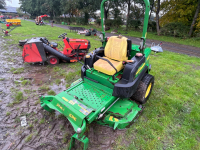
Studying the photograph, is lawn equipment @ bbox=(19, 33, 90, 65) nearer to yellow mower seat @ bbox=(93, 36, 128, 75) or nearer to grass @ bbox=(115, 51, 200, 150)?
yellow mower seat @ bbox=(93, 36, 128, 75)

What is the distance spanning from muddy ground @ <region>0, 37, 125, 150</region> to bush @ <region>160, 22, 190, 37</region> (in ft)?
45.1

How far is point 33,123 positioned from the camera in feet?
9.14

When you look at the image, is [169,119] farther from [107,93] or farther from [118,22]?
[118,22]

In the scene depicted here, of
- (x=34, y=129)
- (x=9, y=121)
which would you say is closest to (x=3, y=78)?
(x=9, y=121)

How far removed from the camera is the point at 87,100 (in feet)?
8.62

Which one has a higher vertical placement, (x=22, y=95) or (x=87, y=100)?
(x=87, y=100)

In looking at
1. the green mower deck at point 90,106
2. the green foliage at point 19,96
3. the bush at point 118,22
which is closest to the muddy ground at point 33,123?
the green foliage at point 19,96

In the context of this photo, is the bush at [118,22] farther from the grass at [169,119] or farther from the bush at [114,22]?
the grass at [169,119]

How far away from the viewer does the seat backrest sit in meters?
2.96

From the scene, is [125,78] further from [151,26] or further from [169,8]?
[151,26]

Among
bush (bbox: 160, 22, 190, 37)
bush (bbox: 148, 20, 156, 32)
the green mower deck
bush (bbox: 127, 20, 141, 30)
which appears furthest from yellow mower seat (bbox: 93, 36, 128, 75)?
bush (bbox: 127, 20, 141, 30)

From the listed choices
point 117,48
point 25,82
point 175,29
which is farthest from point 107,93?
point 175,29

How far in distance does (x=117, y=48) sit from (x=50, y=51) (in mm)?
3369

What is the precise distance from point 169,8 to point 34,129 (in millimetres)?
17284
